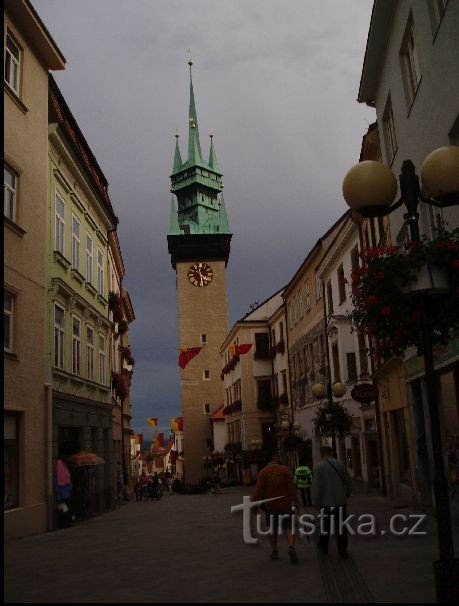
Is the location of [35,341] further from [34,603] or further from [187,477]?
[187,477]

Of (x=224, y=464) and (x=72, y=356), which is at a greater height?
(x=72, y=356)

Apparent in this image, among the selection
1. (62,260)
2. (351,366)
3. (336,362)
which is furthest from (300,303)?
(62,260)

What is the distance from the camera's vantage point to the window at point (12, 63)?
16.5 m

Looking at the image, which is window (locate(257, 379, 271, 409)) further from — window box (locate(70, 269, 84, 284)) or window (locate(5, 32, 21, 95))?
window (locate(5, 32, 21, 95))

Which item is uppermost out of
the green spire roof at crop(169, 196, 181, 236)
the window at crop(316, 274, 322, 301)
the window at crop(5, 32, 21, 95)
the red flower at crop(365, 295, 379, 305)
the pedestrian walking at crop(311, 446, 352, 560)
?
the green spire roof at crop(169, 196, 181, 236)

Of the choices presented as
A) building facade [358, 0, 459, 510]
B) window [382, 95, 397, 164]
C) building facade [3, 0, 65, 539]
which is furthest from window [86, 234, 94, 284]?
window [382, 95, 397, 164]

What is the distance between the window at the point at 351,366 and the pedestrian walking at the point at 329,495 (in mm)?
16782

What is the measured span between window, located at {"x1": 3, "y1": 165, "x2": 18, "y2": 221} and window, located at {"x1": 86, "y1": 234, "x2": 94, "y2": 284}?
820 cm

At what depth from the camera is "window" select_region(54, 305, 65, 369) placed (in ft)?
65.3

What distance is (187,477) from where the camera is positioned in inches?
2542

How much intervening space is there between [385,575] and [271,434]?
4356 centimetres

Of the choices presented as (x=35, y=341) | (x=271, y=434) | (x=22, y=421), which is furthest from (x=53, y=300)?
(x=271, y=434)

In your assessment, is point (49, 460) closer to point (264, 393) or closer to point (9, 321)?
point (9, 321)

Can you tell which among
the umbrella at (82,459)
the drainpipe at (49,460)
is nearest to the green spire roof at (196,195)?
the umbrella at (82,459)
